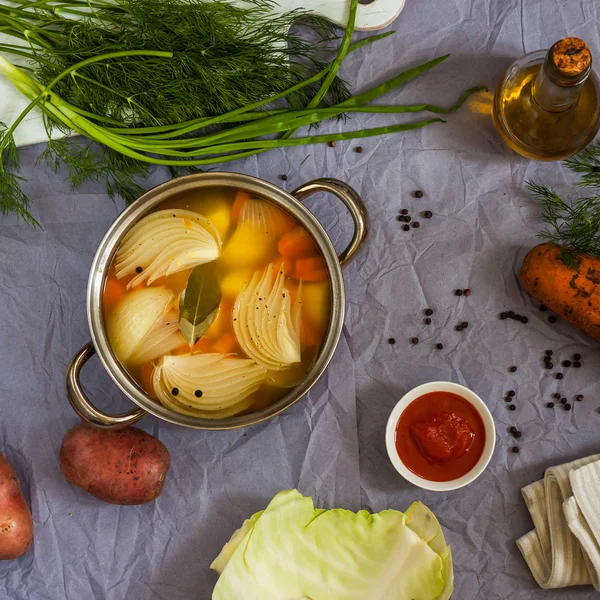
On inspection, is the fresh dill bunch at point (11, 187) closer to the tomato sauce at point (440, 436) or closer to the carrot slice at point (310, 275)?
the carrot slice at point (310, 275)

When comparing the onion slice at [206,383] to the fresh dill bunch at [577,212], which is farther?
the fresh dill bunch at [577,212]

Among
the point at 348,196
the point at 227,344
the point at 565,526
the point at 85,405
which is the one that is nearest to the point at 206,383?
the point at 227,344

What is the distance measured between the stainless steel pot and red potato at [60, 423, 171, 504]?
131 mm

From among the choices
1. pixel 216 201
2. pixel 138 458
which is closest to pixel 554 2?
pixel 216 201

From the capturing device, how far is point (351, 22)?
1676mm

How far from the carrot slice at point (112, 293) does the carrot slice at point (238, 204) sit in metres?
0.32

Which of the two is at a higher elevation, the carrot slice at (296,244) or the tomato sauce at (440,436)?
the carrot slice at (296,244)

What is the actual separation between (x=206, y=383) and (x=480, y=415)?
690mm

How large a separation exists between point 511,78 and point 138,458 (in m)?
1.37

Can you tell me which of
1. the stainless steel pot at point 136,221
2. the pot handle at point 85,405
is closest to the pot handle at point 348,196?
the stainless steel pot at point 136,221

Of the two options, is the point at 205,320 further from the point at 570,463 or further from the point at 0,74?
the point at 570,463

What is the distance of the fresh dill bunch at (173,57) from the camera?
5.36 feet

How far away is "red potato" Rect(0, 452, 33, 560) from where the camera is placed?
1.70m

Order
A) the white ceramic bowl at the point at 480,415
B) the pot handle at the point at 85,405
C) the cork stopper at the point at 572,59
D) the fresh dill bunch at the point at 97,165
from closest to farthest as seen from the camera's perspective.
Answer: the cork stopper at the point at 572,59 < the pot handle at the point at 85,405 < the white ceramic bowl at the point at 480,415 < the fresh dill bunch at the point at 97,165
